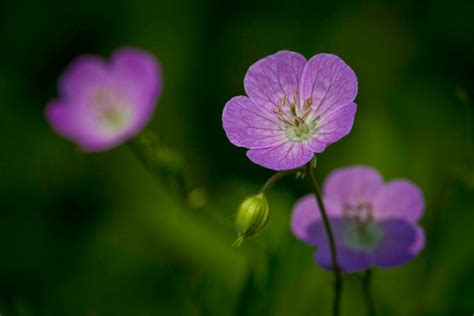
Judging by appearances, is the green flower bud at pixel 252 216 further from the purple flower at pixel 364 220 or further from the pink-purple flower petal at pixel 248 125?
the purple flower at pixel 364 220

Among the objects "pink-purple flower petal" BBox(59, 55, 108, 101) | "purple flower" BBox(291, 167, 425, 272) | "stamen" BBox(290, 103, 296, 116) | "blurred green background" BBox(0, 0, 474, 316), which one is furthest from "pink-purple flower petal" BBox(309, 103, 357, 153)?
"pink-purple flower petal" BBox(59, 55, 108, 101)

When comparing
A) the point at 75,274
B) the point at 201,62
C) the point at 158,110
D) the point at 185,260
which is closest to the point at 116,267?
the point at 75,274

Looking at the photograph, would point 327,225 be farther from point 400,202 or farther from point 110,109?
point 110,109

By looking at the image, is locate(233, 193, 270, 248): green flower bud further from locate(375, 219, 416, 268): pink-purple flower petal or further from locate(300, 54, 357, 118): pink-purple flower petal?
locate(375, 219, 416, 268): pink-purple flower petal

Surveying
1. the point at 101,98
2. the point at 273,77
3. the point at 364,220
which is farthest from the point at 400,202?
the point at 101,98

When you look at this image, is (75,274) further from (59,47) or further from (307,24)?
(307,24)

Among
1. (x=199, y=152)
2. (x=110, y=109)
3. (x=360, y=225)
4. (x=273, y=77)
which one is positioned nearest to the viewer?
(x=273, y=77)
